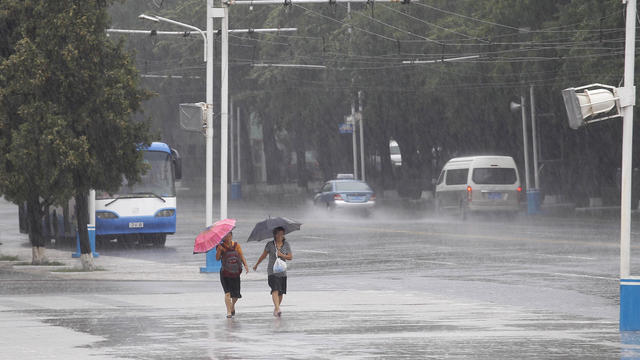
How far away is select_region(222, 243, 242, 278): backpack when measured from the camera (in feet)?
53.5

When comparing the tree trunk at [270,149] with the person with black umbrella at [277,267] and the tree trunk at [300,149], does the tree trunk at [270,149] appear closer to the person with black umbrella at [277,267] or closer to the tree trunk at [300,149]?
the tree trunk at [300,149]

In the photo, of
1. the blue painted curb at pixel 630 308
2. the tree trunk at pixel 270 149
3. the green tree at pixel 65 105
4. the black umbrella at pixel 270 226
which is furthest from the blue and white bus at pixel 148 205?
the tree trunk at pixel 270 149

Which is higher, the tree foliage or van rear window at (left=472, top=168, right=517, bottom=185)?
the tree foliage

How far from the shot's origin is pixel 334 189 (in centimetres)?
4878

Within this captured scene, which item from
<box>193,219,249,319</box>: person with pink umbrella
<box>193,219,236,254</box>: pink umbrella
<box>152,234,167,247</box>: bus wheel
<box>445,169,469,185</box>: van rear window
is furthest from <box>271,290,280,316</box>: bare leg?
<box>445,169,469,185</box>: van rear window

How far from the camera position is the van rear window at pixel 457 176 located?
44.6 meters

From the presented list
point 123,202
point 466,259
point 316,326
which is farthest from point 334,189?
point 316,326

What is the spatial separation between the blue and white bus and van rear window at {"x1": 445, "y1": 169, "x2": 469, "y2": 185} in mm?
13640

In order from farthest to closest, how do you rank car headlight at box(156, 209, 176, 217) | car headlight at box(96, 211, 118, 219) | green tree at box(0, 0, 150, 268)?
car headlight at box(156, 209, 176, 217) → car headlight at box(96, 211, 118, 219) → green tree at box(0, 0, 150, 268)

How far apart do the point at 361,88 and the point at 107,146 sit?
1410 inches

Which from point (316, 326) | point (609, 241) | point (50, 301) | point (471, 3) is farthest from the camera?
point (471, 3)

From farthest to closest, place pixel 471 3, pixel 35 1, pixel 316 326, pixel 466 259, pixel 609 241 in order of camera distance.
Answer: pixel 471 3 < pixel 609 241 < pixel 466 259 < pixel 35 1 < pixel 316 326

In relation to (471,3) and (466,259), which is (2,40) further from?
(471,3)

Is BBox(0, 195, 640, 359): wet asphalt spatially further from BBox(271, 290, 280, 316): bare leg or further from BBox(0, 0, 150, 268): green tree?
BBox(0, 0, 150, 268): green tree
